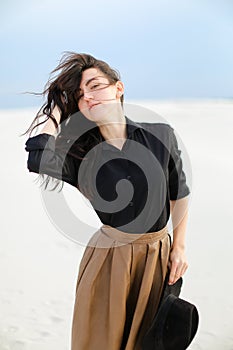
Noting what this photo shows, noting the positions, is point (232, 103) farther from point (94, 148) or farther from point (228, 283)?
point (94, 148)

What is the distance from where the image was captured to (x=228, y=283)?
132 inches

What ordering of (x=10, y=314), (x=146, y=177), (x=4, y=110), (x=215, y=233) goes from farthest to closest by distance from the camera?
(x=4, y=110)
(x=215, y=233)
(x=10, y=314)
(x=146, y=177)

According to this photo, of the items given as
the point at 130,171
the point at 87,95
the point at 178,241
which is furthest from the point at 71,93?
the point at 178,241

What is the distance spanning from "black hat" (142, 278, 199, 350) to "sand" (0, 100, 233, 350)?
1.74ft

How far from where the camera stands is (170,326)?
1440mm

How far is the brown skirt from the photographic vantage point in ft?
4.81

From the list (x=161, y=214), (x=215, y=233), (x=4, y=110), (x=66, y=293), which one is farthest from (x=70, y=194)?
(x=4, y=110)

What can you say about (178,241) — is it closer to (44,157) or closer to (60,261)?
(44,157)

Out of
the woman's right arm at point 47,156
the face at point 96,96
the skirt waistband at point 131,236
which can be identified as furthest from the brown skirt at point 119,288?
the face at point 96,96

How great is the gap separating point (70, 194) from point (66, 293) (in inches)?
86.6

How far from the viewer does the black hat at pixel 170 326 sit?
1424 mm

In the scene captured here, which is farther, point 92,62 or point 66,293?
point 66,293

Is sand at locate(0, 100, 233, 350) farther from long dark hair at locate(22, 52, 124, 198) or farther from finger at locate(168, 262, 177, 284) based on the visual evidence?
finger at locate(168, 262, 177, 284)

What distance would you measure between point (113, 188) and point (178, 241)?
0.87ft
